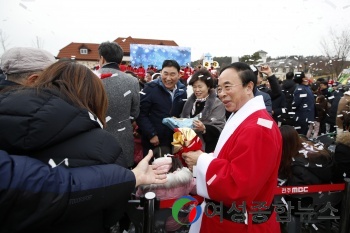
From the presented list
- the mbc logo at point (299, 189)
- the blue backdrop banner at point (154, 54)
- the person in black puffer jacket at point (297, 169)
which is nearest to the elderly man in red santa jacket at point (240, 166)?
the mbc logo at point (299, 189)

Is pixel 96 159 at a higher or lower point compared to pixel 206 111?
higher

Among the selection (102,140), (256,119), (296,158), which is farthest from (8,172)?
(296,158)

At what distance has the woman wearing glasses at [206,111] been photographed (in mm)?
3367

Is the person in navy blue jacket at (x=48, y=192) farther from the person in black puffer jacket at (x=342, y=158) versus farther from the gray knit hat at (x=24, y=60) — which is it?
the person in black puffer jacket at (x=342, y=158)

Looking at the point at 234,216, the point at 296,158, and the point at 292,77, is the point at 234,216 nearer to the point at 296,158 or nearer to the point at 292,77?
the point at 296,158

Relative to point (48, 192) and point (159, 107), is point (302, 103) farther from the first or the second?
point (48, 192)

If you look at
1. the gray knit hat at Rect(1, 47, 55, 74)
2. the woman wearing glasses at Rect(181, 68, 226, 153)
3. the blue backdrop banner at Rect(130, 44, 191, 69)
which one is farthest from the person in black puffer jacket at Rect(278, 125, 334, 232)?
the blue backdrop banner at Rect(130, 44, 191, 69)

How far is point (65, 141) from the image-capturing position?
114 centimetres

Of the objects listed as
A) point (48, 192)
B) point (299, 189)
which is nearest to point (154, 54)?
point (299, 189)

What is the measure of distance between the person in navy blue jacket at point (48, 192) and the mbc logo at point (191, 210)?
0.94 metres

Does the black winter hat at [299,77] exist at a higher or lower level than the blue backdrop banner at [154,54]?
lower

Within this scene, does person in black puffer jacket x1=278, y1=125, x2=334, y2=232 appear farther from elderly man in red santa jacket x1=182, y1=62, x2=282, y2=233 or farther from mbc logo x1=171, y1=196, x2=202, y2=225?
mbc logo x1=171, y1=196, x2=202, y2=225

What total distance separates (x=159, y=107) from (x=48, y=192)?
2945mm

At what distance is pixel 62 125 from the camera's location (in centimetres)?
109
